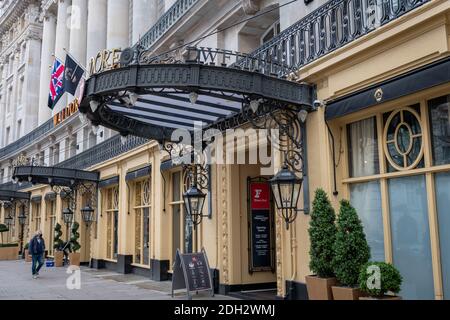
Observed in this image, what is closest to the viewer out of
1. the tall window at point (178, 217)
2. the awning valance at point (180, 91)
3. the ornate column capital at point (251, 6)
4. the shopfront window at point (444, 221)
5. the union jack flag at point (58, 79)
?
the shopfront window at point (444, 221)

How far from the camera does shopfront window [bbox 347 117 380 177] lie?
26.6ft

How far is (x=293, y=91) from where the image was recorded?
8930mm

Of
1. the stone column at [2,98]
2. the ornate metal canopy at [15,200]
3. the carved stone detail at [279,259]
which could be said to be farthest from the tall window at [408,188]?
the stone column at [2,98]

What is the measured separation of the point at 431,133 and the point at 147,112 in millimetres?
6262

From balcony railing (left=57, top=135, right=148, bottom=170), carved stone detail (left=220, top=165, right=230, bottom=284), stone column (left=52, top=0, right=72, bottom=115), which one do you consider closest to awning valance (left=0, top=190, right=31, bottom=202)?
stone column (left=52, top=0, right=72, bottom=115)

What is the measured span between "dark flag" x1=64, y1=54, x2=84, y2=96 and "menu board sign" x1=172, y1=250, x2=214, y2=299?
10.2 metres

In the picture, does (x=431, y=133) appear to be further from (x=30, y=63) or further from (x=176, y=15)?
(x=30, y=63)

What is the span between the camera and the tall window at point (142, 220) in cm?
1742

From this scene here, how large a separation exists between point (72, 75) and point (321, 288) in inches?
602

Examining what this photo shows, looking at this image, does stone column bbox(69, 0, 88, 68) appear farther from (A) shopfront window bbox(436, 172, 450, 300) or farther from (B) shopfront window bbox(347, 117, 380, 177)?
(A) shopfront window bbox(436, 172, 450, 300)

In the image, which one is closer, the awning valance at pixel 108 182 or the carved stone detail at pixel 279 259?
the carved stone detail at pixel 279 259

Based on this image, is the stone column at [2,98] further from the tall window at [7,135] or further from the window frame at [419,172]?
the window frame at [419,172]

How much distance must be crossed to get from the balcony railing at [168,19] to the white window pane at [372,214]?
29.9ft
